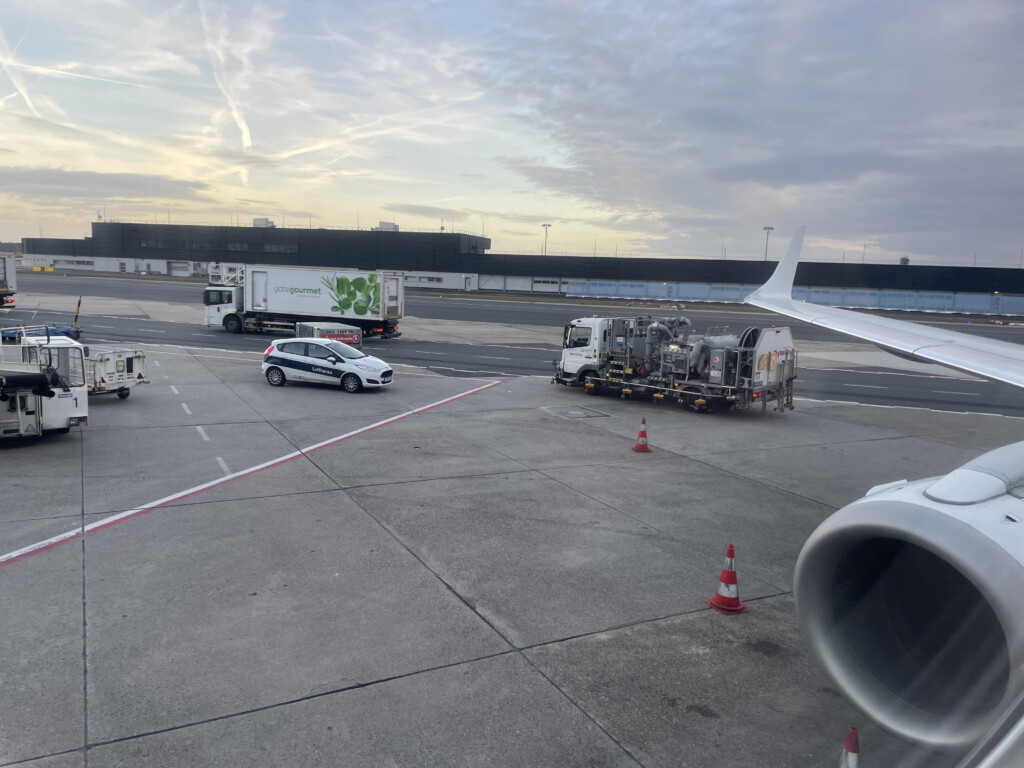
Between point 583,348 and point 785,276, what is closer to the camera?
point 785,276

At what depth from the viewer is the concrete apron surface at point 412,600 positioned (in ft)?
21.2

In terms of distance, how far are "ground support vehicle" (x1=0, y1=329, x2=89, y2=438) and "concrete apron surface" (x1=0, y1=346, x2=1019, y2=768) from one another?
1.81ft

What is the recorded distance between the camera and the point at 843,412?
2438cm

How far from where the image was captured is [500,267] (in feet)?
355

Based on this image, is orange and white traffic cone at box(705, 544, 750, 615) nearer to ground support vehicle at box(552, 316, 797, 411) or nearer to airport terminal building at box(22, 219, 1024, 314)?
ground support vehicle at box(552, 316, 797, 411)

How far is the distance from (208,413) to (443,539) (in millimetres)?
12331

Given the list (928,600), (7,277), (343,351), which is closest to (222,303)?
(7,277)

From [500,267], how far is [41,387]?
3724 inches

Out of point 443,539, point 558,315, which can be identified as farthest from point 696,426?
point 558,315

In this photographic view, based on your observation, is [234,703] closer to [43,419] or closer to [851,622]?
[851,622]

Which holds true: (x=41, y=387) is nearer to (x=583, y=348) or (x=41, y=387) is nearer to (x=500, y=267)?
(x=583, y=348)

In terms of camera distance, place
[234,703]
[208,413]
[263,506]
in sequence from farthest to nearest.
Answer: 1. [208,413]
2. [263,506]
3. [234,703]

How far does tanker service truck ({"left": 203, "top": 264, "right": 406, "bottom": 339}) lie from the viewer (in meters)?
42.2

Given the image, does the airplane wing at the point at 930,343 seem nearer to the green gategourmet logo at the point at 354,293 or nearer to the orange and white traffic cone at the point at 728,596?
the orange and white traffic cone at the point at 728,596
